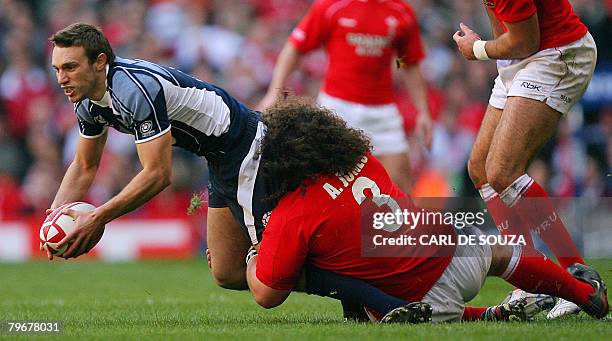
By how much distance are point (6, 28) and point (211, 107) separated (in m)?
10.1

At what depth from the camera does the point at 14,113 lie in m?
15.6

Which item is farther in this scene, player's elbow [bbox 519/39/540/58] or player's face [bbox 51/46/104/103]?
player's elbow [bbox 519/39/540/58]

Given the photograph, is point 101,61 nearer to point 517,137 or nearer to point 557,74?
point 517,137

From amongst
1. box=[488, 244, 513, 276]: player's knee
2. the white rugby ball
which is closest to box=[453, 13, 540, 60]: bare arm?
box=[488, 244, 513, 276]: player's knee

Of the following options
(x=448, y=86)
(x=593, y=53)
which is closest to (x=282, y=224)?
(x=593, y=53)

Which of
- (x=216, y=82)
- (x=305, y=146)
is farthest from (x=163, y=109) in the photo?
(x=216, y=82)

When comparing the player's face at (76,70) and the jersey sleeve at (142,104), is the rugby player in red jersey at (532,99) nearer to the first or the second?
the jersey sleeve at (142,104)

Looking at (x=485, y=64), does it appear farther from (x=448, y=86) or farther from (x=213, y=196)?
(x=213, y=196)

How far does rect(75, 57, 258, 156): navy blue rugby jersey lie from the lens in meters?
6.52

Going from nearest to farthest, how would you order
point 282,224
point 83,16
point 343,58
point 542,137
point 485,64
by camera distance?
Answer: point 282,224, point 542,137, point 343,58, point 485,64, point 83,16

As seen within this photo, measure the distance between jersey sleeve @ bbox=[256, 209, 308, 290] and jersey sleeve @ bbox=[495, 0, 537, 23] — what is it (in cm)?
182

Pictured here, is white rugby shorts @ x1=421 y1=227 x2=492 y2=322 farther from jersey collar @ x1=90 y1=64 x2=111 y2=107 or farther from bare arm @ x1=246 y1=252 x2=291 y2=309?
jersey collar @ x1=90 y1=64 x2=111 y2=107

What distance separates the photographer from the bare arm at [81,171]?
294 inches

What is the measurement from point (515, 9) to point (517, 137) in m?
0.79
